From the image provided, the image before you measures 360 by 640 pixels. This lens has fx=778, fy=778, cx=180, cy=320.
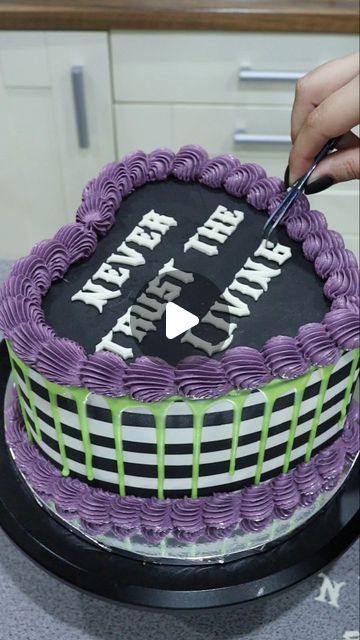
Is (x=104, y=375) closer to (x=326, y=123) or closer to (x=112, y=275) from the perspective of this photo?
(x=112, y=275)

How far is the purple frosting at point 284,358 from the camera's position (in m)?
1.04

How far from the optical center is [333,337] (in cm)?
108

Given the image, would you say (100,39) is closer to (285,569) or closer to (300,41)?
(300,41)

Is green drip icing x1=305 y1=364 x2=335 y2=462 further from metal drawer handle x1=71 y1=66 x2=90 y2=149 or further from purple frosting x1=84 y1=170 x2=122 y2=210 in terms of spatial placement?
metal drawer handle x1=71 y1=66 x2=90 y2=149

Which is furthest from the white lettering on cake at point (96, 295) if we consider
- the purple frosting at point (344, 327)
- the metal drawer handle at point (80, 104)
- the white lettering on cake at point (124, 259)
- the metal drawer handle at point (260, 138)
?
the metal drawer handle at point (260, 138)

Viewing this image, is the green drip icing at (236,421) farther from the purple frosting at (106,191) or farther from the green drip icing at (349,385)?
the purple frosting at (106,191)

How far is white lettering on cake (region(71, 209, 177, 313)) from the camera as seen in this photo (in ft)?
3.85

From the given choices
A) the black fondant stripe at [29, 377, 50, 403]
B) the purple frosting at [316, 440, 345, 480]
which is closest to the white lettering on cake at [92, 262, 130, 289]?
the black fondant stripe at [29, 377, 50, 403]

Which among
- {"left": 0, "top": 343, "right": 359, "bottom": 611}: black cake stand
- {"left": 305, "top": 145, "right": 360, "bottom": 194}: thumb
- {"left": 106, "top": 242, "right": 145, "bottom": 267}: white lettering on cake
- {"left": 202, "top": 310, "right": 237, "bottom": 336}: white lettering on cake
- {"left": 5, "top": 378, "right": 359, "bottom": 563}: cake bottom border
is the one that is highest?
{"left": 305, "top": 145, "right": 360, "bottom": 194}: thumb

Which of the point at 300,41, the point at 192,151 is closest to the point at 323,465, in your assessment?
the point at 192,151

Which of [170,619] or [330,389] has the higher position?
[330,389]

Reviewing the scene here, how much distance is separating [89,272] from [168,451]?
0.32m

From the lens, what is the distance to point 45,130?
1620 millimetres

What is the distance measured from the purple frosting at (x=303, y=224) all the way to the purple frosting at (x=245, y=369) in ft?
1.03
